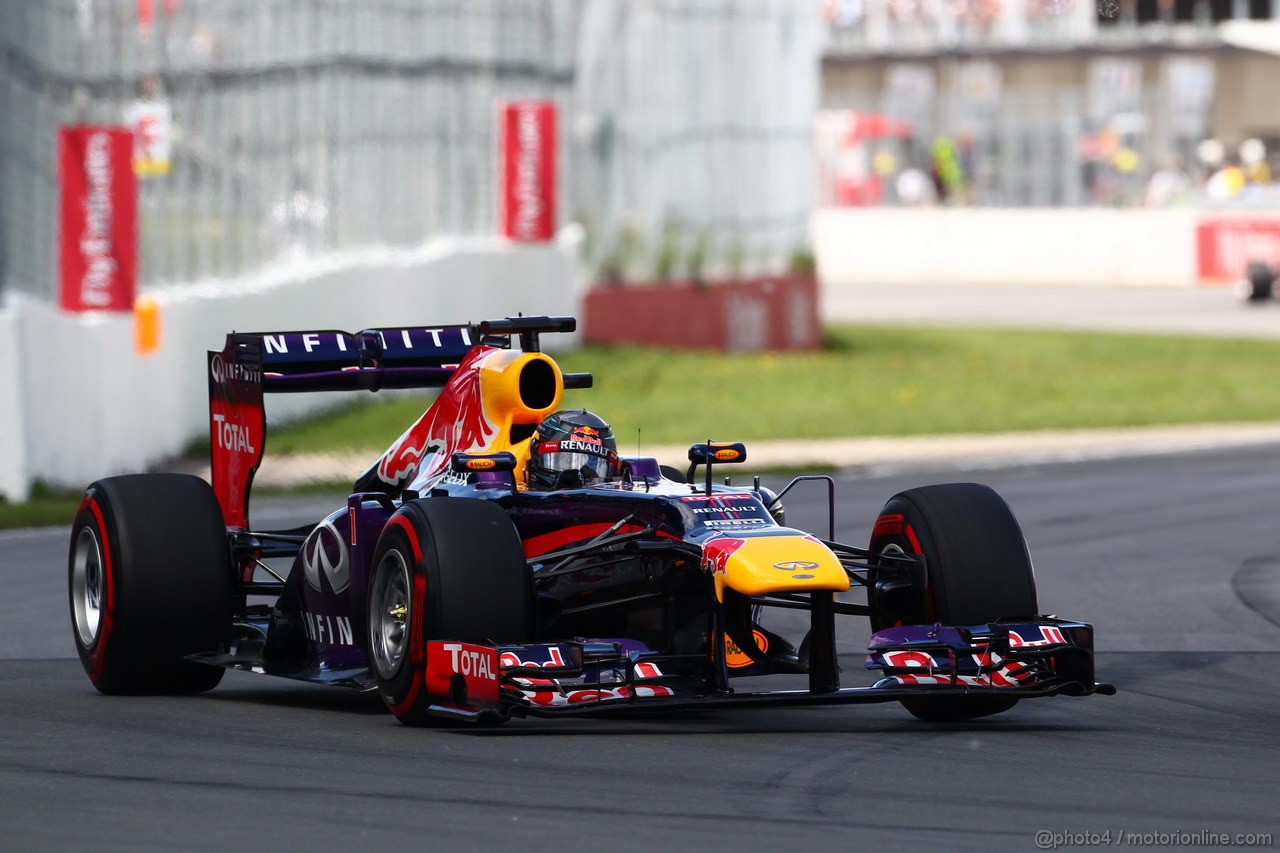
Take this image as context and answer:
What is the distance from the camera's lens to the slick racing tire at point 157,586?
8617 millimetres

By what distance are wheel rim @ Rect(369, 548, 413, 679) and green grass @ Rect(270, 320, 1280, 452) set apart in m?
10.8

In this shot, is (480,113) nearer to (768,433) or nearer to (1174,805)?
(768,433)

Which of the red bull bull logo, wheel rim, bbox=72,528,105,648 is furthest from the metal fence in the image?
the red bull bull logo

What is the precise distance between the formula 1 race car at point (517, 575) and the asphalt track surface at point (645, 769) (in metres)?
0.18

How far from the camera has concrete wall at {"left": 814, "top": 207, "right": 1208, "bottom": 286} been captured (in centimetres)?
4447

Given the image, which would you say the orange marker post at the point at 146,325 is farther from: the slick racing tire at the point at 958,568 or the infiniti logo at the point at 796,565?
the infiniti logo at the point at 796,565

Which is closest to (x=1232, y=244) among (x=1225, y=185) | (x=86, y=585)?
(x=1225, y=185)

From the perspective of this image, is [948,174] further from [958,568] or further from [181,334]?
[958,568]

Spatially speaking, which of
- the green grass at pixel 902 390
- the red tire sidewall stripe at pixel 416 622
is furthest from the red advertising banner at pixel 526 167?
the red tire sidewall stripe at pixel 416 622

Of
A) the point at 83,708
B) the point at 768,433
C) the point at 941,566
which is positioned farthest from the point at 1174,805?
the point at 768,433

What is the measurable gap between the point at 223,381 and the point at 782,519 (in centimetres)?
263

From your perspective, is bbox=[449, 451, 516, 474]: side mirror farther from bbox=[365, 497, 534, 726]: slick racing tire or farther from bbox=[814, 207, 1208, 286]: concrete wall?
bbox=[814, 207, 1208, 286]: concrete wall

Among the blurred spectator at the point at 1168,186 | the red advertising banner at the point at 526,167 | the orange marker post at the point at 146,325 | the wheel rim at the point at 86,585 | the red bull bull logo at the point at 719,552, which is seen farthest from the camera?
the blurred spectator at the point at 1168,186

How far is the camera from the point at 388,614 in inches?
308
